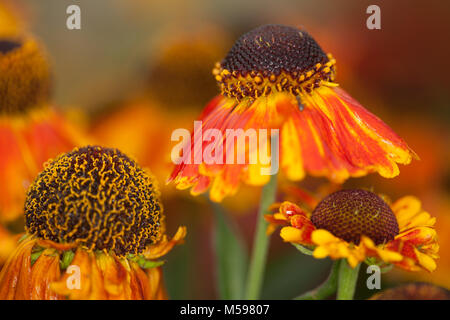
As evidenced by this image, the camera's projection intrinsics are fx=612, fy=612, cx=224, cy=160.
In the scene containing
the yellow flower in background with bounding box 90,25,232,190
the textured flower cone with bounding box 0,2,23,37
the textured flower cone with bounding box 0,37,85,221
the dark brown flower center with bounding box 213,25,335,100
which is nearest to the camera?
the dark brown flower center with bounding box 213,25,335,100

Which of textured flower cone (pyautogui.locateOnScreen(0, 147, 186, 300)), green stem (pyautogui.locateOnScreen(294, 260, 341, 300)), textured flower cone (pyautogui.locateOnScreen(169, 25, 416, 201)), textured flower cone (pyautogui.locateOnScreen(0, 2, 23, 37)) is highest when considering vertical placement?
textured flower cone (pyautogui.locateOnScreen(0, 2, 23, 37))

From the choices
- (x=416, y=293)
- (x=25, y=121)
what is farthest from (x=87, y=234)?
(x=25, y=121)

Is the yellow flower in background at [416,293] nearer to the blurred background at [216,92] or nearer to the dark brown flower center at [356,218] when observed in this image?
the dark brown flower center at [356,218]

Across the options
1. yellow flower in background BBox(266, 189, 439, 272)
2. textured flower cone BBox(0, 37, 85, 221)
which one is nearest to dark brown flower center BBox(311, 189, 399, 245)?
yellow flower in background BBox(266, 189, 439, 272)

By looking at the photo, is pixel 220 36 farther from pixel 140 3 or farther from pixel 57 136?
pixel 140 3

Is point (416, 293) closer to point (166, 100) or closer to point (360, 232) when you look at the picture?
point (360, 232)

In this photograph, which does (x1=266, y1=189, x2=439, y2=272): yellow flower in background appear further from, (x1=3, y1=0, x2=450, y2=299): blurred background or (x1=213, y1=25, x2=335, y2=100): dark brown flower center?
(x1=3, y1=0, x2=450, y2=299): blurred background
